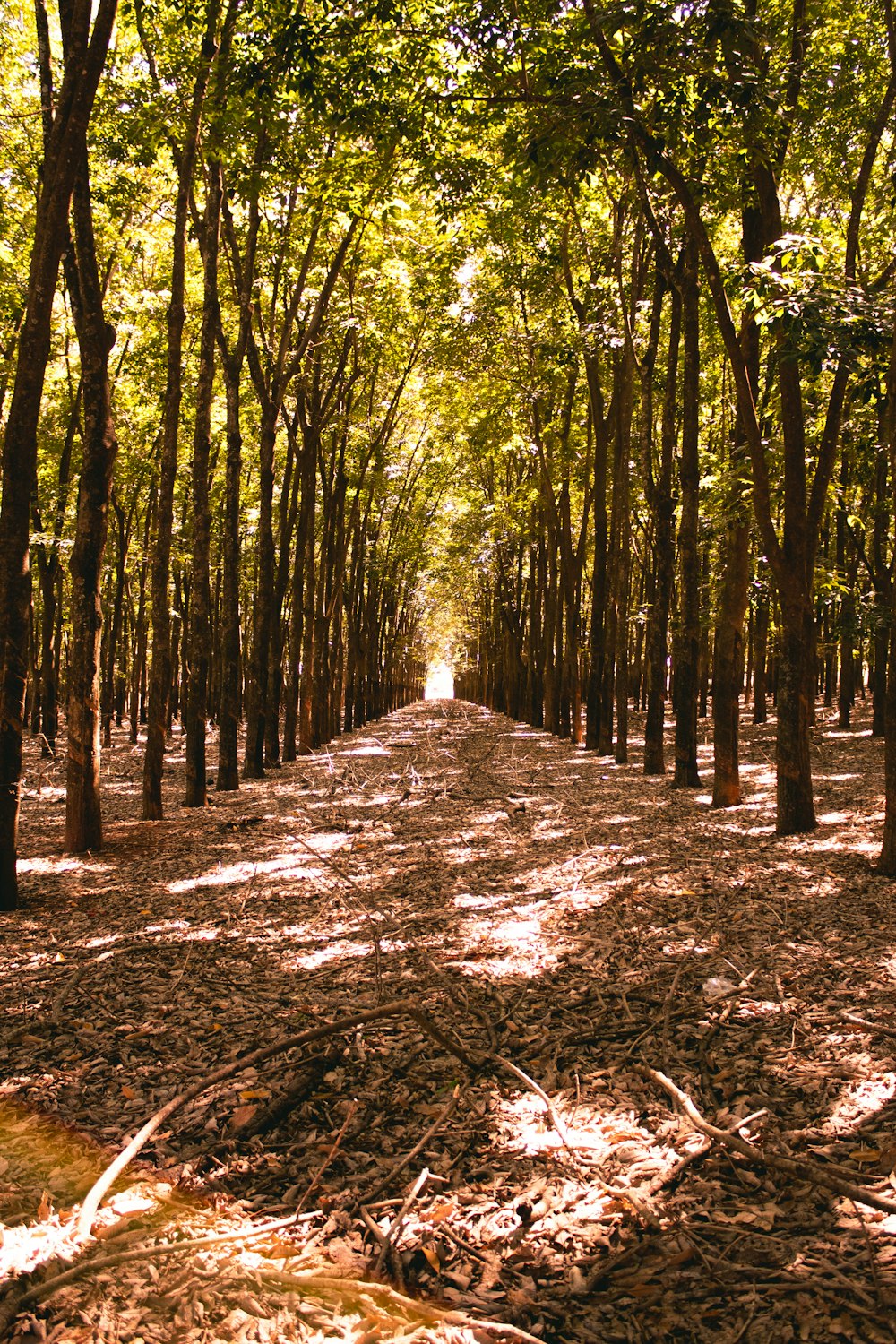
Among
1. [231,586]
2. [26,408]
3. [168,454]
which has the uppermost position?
[168,454]

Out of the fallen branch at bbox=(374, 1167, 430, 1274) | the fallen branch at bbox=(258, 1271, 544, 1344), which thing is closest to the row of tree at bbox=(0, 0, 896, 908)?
the fallen branch at bbox=(374, 1167, 430, 1274)

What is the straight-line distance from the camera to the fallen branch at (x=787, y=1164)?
2553mm

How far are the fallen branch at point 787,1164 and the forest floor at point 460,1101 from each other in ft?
0.05

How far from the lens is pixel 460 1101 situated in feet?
11.3

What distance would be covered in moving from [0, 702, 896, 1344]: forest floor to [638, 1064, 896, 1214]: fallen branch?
1 centimetres

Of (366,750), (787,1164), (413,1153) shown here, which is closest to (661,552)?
(366,750)

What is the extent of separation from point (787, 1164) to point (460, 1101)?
1282 mm

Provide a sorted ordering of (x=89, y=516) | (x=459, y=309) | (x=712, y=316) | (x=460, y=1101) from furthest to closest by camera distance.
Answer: (x=459, y=309) → (x=712, y=316) → (x=89, y=516) → (x=460, y=1101)

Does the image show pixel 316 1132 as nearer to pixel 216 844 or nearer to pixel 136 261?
pixel 216 844

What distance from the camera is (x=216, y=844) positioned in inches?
362

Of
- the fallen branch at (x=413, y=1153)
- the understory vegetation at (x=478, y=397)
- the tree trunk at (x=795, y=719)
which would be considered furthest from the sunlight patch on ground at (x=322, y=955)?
the tree trunk at (x=795, y=719)

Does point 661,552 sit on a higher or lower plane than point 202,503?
lower

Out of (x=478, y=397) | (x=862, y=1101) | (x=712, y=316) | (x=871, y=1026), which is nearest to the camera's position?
(x=862, y=1101)

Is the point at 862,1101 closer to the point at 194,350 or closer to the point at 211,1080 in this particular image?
the point at 211,1080
